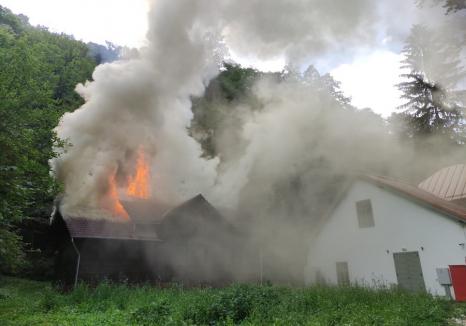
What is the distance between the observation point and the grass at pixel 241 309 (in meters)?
8.15

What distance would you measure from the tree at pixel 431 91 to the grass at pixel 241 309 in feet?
70.6

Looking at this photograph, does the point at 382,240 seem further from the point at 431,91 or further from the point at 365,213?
the point at 431,91

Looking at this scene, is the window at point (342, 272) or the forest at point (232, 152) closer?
the forest at point (232, 152)

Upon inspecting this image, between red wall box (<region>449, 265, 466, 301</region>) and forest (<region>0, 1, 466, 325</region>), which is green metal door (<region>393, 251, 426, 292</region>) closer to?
red wall box (<region>449, 265, 466, 301</region>)

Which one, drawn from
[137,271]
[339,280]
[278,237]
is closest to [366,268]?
[339,280]

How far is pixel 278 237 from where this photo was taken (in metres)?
20.5

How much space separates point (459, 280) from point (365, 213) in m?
5.73

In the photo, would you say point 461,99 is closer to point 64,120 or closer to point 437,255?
point 437,255

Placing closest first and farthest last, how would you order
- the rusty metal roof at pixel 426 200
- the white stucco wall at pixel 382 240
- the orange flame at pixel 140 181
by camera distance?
the rusty metal roof at pixel 426 200, the white stucco wall at pixel 382 240, the orange flame at pixel 140 181

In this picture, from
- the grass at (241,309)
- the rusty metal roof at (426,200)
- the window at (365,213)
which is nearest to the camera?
the grass at (241,309)

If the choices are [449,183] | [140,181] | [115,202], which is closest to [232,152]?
[140,181]

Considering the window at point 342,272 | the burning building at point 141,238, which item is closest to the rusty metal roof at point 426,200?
the window at point 342,272

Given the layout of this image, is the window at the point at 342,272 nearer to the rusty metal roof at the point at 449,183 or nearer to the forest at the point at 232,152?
the forest at the point at 232,152

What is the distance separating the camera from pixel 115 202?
1659cm
